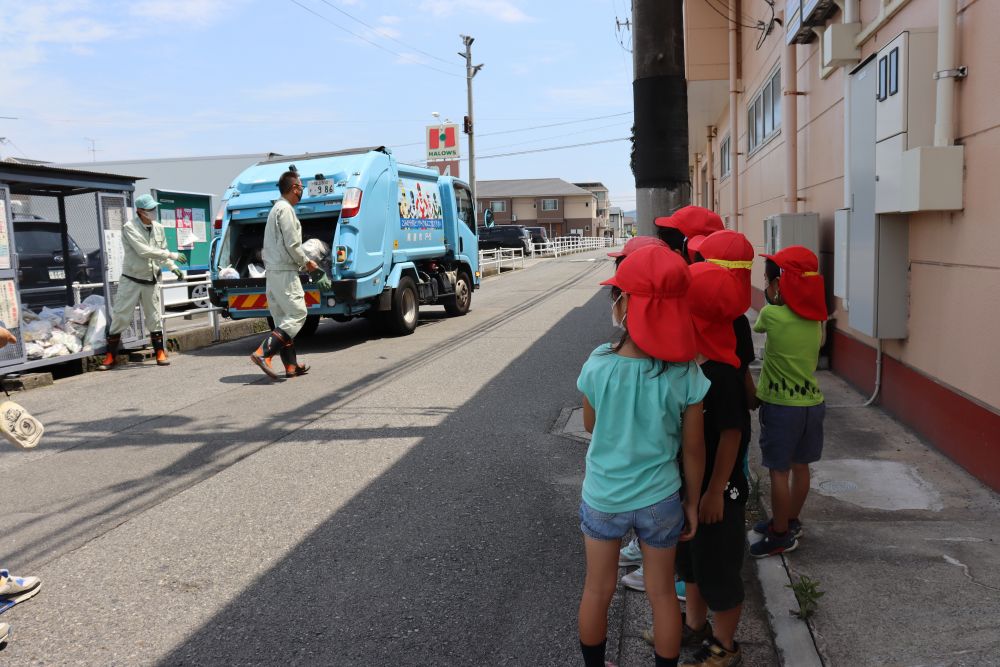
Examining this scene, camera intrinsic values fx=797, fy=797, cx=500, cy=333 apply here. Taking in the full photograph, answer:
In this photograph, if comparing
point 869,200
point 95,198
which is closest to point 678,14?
point 869,200

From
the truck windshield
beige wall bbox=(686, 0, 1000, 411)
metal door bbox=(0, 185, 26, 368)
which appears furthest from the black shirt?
the truck windshield

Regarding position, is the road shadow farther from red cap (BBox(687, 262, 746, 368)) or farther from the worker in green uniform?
the worker in green uniform

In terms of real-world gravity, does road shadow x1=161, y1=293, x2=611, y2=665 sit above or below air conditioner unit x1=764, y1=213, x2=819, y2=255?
below

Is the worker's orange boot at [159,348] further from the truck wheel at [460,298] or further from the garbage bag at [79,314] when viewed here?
the truck wheel at [460,298]

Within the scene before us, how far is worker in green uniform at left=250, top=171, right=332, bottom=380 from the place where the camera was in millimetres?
8461

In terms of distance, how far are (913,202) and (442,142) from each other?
30801mm

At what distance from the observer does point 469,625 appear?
10.3 feet

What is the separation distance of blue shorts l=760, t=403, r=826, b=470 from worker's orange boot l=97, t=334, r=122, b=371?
841 cm

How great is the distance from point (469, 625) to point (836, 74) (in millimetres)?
6260

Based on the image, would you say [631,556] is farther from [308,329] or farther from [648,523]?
[308,329]

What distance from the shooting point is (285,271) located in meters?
8.66

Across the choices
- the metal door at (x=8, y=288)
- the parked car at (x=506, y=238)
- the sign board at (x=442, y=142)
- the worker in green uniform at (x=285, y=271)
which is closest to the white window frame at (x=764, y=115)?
the worker in green uniform at (x=285, y=271)

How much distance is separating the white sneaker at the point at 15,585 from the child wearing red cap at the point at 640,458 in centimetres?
250

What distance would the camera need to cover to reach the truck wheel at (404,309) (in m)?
11.5
